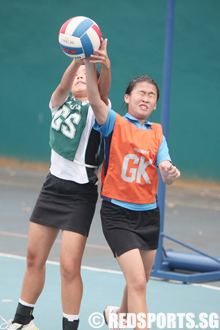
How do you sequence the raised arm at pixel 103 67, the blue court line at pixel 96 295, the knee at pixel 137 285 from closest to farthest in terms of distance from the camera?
the knee at pixel 137 285 → the raised arm at pixel 103 67 → the blue court line at pixel 96 295

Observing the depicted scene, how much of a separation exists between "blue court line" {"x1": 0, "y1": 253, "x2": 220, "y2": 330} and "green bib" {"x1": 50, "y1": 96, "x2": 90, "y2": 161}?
1315 millimetres

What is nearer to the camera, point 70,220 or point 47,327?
point 70,220

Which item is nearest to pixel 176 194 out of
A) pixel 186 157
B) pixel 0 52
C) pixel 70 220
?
pixel 186 157

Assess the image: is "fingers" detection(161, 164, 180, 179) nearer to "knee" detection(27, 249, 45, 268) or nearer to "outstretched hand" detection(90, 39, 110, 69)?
"outstretched hand" detection(90, 39, 110, 69)

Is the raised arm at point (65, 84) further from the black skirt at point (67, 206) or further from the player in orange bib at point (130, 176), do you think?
the black skirt at point (67, 206)

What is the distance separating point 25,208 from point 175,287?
4.21 metres

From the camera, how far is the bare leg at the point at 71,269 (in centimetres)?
338

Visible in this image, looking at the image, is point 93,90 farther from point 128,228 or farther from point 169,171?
point 128,228

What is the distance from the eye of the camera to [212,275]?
211 inches

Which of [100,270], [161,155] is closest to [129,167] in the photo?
[161,155]

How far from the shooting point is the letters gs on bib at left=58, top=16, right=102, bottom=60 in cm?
321

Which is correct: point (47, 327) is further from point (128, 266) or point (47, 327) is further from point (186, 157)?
point (186, 157)

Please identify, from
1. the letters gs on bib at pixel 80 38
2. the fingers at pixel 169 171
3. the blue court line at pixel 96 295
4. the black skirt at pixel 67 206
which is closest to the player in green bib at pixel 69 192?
the black skirt at pixel 67 206

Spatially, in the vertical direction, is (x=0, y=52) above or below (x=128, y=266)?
above
